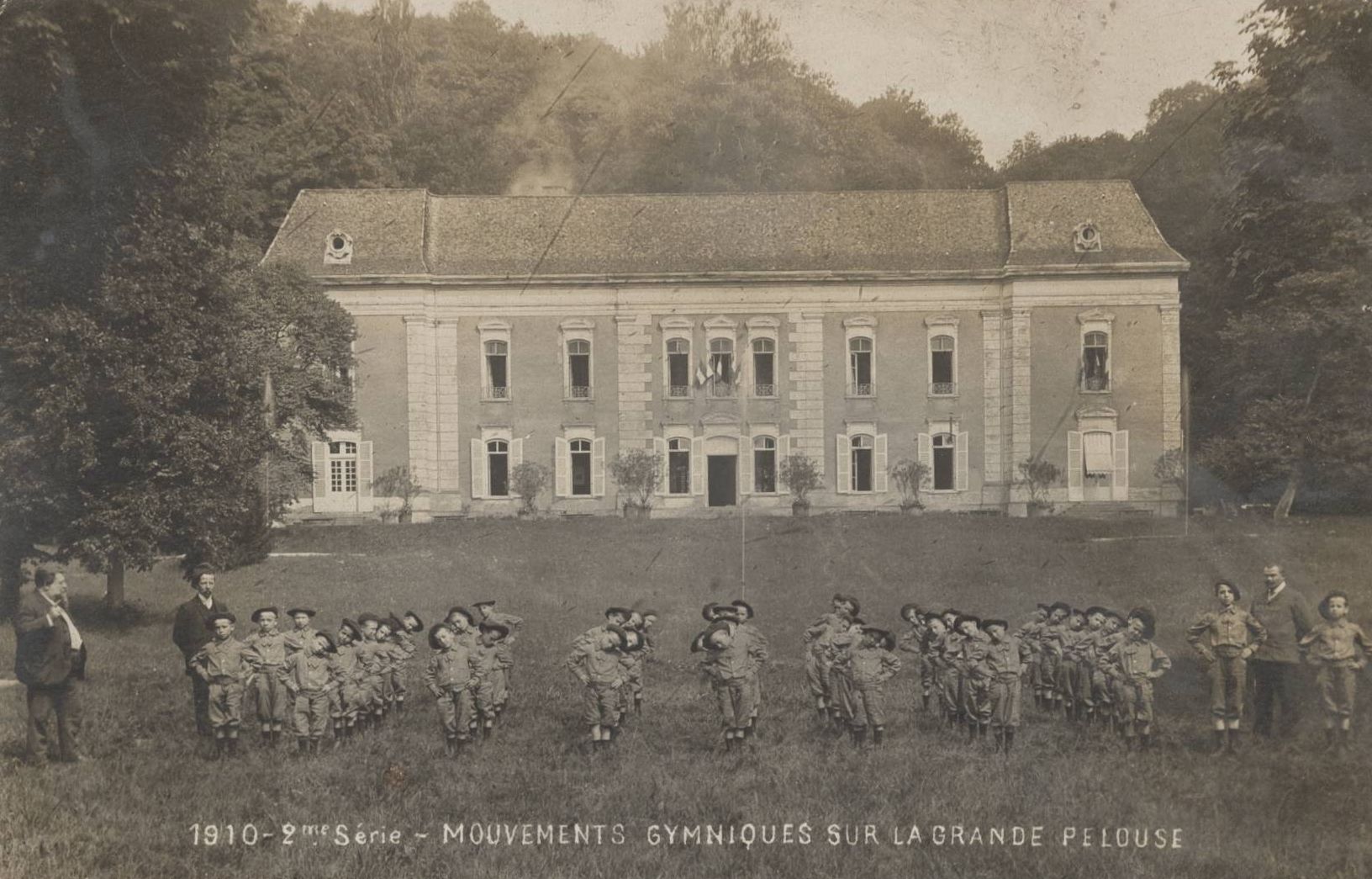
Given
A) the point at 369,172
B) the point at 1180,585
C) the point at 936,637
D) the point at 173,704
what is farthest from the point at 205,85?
the point at 1180,585

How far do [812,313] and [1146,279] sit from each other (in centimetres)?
299

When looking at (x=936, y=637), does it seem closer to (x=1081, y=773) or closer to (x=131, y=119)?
(x=1081, y=773)

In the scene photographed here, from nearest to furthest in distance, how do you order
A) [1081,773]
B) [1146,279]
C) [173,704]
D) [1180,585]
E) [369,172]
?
[1081,773] → [173,704] → [1180,585] → [1146,279] → [369,172]

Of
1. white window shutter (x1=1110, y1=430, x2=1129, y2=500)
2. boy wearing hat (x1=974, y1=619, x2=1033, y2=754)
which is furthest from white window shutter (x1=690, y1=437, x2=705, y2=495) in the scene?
white window shutter (x1=1110, y1=430, x2=1129, y2=500)

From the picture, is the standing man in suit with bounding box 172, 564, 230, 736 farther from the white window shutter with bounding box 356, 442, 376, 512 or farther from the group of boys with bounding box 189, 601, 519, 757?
the white window shutter with bounding box 356, 442, 376, 512

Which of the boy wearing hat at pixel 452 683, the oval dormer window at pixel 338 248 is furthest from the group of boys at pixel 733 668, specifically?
the oval dormer window at pixel 338 248

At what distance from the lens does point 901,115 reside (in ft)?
27.0

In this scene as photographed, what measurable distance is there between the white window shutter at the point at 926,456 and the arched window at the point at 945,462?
1.2 inches

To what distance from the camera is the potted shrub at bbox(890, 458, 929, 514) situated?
29.0 feet

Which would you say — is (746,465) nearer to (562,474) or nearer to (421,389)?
(562,474)

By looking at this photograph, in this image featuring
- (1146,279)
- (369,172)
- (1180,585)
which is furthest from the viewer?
(369,172)

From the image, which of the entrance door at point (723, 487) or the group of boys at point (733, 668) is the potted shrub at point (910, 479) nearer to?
the entrance door at point (723, 487)

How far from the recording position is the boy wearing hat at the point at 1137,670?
674cm

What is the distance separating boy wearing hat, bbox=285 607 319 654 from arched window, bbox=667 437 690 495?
3.10 meters
